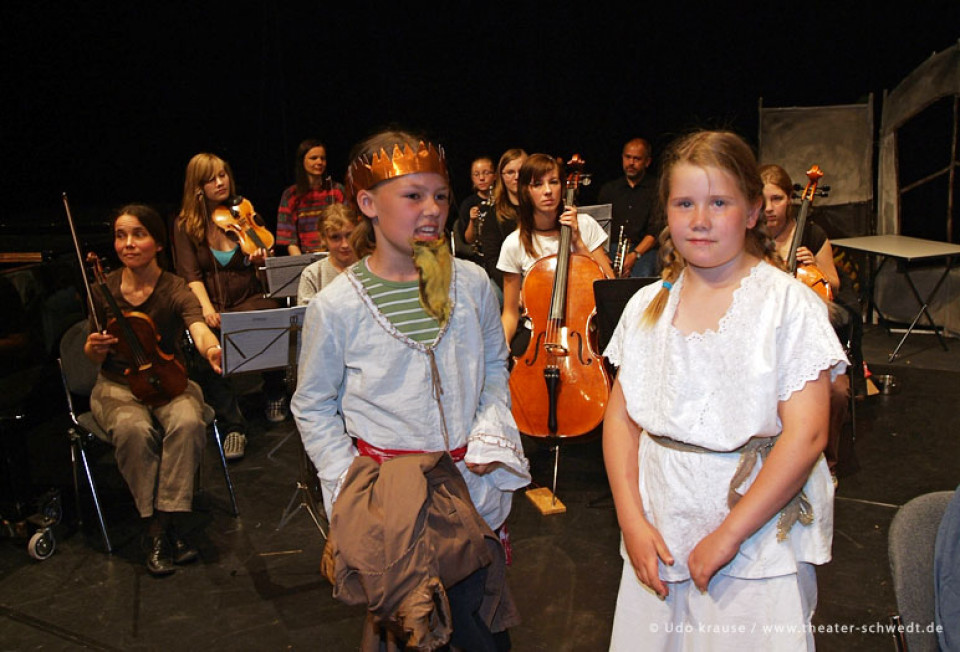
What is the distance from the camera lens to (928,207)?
6.88 meters

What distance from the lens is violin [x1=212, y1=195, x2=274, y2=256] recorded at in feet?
15.3

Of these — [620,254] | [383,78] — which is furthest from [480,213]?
[383,78]

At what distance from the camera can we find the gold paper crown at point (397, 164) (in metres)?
1.77

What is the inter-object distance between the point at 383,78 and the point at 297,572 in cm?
525

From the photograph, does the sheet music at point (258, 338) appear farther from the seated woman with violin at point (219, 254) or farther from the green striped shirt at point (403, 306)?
the green striped shirt at point (403, 306)

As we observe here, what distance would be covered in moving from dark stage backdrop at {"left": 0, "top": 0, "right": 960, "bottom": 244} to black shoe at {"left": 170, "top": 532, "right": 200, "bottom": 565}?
14.1ft

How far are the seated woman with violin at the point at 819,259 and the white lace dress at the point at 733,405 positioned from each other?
1.90m

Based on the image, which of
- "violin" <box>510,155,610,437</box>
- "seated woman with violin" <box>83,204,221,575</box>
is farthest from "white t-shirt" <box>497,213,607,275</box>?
"seated woman with violin" <box>83,204,221,575</box>

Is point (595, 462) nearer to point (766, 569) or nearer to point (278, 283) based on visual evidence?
point (278, 283)

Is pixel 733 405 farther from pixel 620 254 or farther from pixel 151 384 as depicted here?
pixel 620 254

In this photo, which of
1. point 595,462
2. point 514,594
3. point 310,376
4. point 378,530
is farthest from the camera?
point 595,462

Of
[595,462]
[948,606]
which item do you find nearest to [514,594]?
[595,462]

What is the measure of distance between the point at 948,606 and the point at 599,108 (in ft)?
21.8

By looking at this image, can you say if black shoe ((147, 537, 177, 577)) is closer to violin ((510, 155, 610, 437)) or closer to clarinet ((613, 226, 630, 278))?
violin ((510, 155, 610, 437))
